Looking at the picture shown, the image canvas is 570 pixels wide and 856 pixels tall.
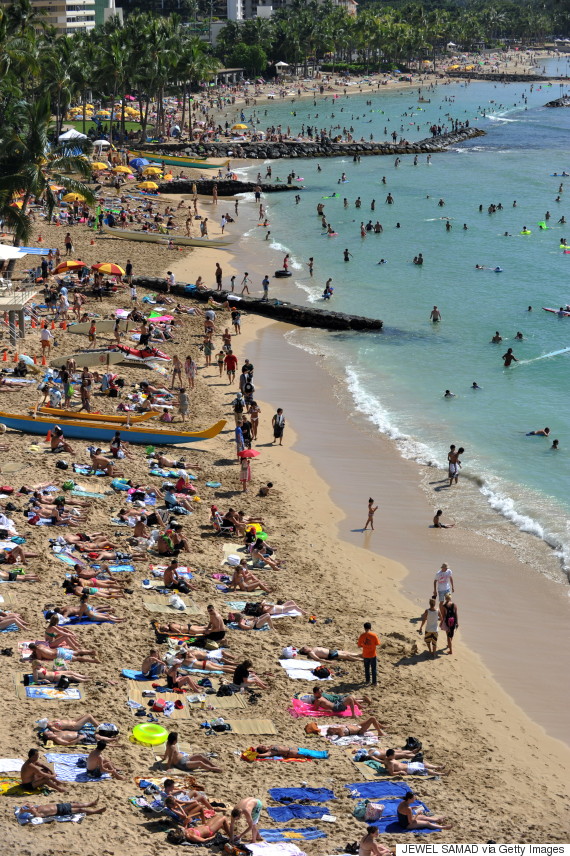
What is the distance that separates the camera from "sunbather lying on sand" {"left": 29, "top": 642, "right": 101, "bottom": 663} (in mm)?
15734

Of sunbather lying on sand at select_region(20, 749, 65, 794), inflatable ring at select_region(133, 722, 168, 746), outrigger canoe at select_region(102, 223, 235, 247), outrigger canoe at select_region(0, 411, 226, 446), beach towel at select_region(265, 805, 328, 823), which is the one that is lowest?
beach towel at select_region(265, 805, 328, 823)

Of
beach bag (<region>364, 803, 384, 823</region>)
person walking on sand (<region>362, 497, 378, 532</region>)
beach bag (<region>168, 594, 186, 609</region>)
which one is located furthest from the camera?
person walking on sand (<region>362, 497, 378, 532</region>)

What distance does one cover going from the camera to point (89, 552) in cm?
1989

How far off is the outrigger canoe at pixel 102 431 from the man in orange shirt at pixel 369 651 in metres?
11.0

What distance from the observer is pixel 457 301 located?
45.8m

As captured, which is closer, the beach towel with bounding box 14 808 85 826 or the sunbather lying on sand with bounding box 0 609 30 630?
the beach towel with bounding box 14 808 85 826

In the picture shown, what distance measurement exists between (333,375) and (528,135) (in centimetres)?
8422

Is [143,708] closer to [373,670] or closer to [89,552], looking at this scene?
[373,670]

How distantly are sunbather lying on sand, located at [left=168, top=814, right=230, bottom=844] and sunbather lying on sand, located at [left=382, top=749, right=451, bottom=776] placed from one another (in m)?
2.77

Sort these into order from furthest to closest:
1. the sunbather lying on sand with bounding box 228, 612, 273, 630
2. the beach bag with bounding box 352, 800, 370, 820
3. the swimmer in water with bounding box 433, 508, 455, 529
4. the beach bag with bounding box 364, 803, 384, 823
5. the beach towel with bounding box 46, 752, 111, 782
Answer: the swimmer in water with bounding box 433, 508, 455, 529
the sunbather lying on sand with bounding box 228, 612, 273, 630
the beach bag with bounding box 352, 800, 370, 820
the beach bag with bounding box 364, 803, 384, 823
the beach towel with bounding box 46, 752, 111, 782

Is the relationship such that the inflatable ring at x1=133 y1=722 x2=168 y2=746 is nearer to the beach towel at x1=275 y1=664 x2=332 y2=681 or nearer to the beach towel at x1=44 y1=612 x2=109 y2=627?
the beach towel at x1=275 y1=664 x2=332 y2=681

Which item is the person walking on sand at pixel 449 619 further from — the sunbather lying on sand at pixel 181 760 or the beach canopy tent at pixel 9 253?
the beach canopy tent at pixel 9 253

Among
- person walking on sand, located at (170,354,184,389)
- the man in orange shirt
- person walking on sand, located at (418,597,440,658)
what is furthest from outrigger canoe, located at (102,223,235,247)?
the man in orange shirt

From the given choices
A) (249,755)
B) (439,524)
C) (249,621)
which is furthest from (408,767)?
(439,524)
